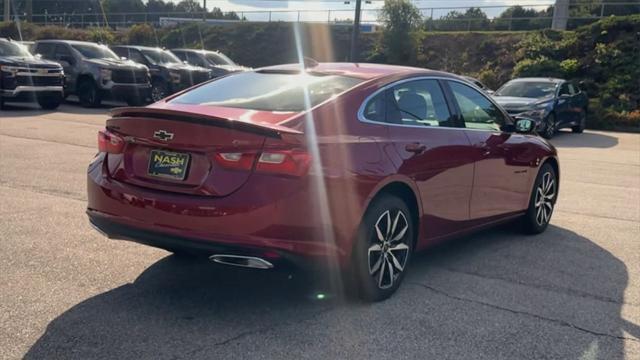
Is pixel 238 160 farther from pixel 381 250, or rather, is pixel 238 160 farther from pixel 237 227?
pixel 381 250

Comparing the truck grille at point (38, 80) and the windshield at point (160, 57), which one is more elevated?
the windshield at point (160, 57)

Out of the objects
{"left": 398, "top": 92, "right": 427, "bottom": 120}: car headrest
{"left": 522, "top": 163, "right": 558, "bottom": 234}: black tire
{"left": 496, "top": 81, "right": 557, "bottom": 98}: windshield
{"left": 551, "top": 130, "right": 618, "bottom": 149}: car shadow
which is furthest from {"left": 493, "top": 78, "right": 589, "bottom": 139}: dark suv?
{"left": 398, "top": 92, "right": 427, "bottom": 120}: car headrest

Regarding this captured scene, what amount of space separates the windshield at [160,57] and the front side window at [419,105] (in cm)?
1908

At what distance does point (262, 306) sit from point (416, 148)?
1599mm

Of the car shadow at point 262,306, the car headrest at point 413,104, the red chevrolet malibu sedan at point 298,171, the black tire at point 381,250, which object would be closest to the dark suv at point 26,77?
the red chevrolet malibu sedan at point 298,171

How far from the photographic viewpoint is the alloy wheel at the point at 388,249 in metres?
4.76

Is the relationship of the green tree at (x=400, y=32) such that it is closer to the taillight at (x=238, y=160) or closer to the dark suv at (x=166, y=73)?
the dark suv at (x=166, y=73)

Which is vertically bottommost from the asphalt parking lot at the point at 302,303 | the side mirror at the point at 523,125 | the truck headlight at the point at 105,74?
the asphalt parking lot at the point at 302,303

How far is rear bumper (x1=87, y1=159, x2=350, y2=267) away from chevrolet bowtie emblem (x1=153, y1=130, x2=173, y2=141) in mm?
346

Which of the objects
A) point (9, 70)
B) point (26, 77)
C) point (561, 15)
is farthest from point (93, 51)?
point (561, 15)

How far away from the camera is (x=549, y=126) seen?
18.5 metres

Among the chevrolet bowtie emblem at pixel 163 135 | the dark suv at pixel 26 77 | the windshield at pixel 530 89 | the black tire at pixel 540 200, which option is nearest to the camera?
the chevrolet bowtie emblem at pixel 163 135

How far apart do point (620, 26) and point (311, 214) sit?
31.4 m

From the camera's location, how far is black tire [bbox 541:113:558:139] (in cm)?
1819
